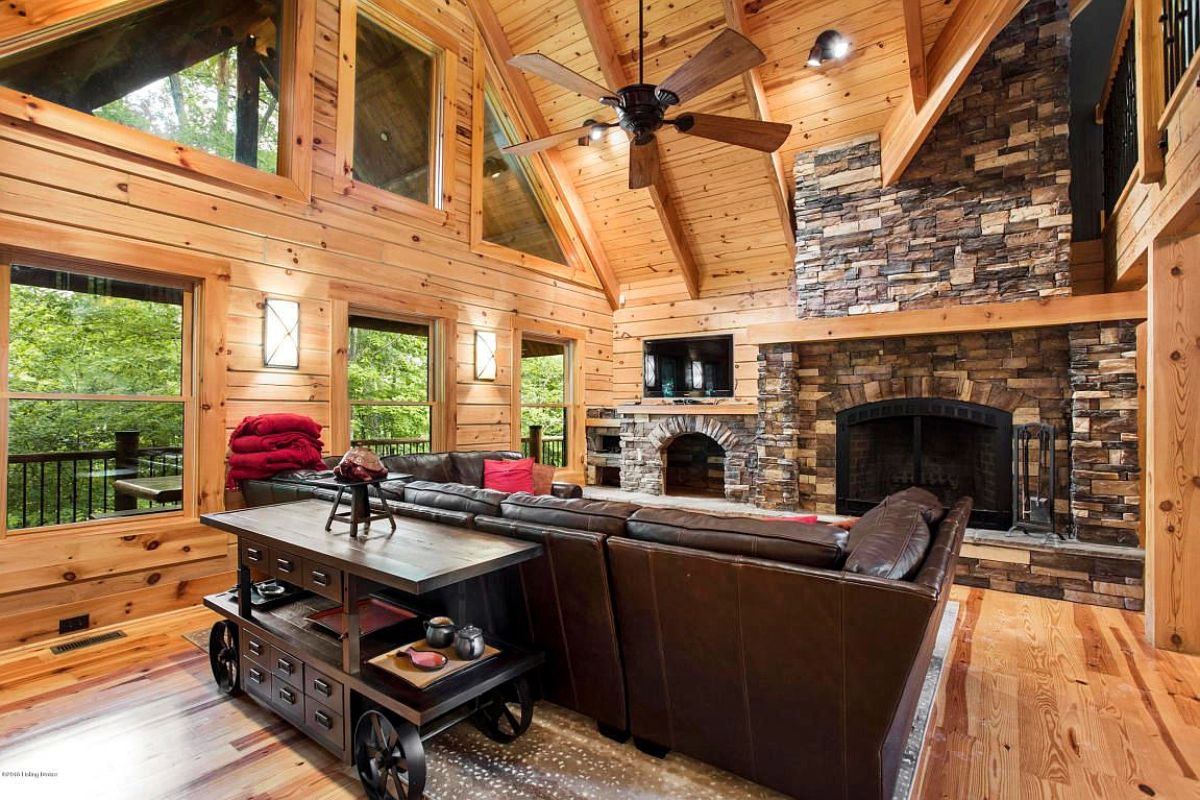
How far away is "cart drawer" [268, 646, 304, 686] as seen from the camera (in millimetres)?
2137

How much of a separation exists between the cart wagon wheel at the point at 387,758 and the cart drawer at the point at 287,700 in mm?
365

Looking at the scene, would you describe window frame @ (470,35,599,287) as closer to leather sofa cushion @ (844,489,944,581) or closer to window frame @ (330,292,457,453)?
window frame @ (330,292,457,453)

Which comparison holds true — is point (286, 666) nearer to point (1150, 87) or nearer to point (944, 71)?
point (1150, 87)

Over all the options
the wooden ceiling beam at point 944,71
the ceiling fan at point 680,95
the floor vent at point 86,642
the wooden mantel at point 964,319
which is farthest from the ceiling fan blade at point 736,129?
the floor vent at point 86,642

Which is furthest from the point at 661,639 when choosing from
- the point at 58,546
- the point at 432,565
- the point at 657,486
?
the point at 657,486

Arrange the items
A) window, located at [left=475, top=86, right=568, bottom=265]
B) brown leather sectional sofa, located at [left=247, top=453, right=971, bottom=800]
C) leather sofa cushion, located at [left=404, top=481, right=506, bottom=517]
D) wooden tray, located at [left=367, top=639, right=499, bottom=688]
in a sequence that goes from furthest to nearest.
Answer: window, located at [left=475, top=86, right=568, bottom=265], leather sofa cushion, located at [left=404, top=481, right=506, bottom=517], wooden tray, located at [left=367, top=639, right=499, bottom=688], brown leather sectional sofa, located at [left=247, top=453, right=971, bottom=800]

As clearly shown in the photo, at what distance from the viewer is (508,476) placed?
16.9 ft

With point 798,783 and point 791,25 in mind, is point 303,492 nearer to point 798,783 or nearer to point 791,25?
point 798,783

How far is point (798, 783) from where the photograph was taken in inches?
67.7

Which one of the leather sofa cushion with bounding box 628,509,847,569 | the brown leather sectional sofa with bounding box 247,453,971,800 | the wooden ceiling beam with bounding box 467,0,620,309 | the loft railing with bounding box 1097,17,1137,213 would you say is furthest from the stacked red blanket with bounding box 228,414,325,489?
the loft railing with bounding box 1097,17,1137,213

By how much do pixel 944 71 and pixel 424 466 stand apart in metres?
4.93

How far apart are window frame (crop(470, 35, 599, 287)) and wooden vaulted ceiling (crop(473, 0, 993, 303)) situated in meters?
0.26

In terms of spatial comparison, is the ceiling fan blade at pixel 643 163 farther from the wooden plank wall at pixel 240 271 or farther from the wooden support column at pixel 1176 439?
the wooden support column at pixel 1176 439

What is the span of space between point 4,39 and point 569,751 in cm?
440
